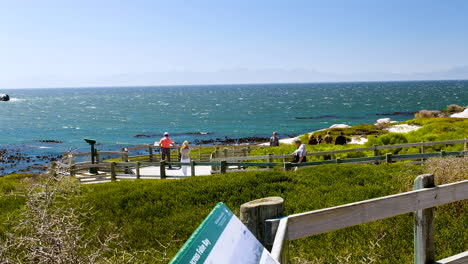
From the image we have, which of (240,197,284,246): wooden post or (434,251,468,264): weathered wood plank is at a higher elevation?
(240,197,284,246): wooden post

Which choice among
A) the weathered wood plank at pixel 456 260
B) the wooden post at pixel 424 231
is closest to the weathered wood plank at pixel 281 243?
the wooden post at pixel 424 231

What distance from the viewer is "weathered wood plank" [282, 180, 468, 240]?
320cm

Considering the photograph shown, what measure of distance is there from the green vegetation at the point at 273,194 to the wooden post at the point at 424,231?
1701 millimetres

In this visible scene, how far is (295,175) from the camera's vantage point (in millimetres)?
13102

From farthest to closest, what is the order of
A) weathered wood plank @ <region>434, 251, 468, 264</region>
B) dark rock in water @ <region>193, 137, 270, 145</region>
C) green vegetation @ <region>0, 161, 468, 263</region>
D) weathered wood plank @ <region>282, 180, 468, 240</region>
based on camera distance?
dark rock in water @ <region>193, 137, 270, 145</region>, green vegetation @ <region>0, 161, 468, 263</region>, weathered wood plank @ <region>434, 251, 468, 264</region>, weathered wood plank @ <region>282, 180, 468, 240</region>

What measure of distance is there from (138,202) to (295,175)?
4.48 meters

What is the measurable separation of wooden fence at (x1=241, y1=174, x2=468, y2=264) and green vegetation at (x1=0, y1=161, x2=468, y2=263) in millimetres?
1781

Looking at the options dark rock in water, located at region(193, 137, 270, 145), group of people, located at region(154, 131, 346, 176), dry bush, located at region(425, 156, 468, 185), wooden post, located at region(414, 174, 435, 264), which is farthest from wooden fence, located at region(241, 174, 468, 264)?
dark rock in water, located at region(193, 137, 270, 145)

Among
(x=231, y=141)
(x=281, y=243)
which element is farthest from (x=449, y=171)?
(x=231, y=141)

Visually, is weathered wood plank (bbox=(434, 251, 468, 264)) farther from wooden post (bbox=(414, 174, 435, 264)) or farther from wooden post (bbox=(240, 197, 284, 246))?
wooden post (bbox=(240, 197, 284, 246))

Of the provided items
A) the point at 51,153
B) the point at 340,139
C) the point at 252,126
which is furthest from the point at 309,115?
the point at 340,139

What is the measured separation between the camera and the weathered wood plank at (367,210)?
3201mm

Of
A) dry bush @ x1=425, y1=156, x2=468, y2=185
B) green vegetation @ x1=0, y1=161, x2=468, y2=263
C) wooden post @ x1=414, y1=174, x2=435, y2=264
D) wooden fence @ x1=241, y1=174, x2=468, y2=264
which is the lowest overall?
green vegetation @ x1=0, y1=161, x2=468, y2=263

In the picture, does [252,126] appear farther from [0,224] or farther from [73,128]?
[0,224]
